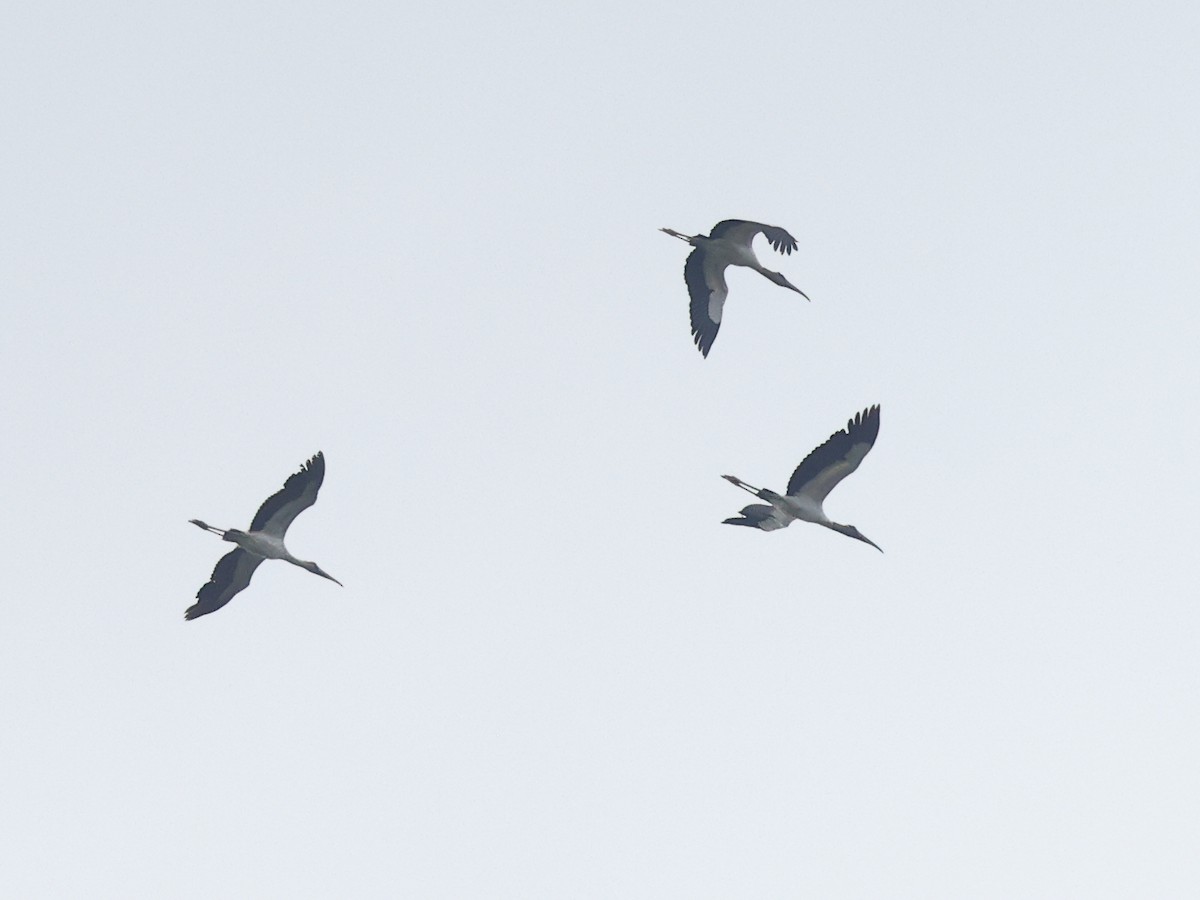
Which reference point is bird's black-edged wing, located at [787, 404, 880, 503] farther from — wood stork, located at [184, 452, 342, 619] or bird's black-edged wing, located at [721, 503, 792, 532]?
wood stork, located at [184, 452, 342, 619]

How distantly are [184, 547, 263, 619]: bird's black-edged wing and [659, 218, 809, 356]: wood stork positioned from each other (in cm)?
971

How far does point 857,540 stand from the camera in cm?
3534

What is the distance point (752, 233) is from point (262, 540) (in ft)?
35.3

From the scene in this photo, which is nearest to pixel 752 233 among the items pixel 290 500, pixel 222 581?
pixel 290 500

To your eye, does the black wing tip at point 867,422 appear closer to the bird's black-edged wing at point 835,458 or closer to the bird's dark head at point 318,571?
the bird's black-edged wing at point 835,458

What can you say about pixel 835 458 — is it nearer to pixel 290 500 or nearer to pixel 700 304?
pixel 700 304

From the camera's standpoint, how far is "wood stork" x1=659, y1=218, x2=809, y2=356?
36.5 meters

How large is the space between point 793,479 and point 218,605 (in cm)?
1076

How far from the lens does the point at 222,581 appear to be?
35.2m

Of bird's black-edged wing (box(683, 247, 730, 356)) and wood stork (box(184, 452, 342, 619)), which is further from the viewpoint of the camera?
bird's black-edged wing (box(683, 247, 730, 356))

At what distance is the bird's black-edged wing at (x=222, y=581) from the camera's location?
35125 mm

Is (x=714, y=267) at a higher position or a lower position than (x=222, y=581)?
higher

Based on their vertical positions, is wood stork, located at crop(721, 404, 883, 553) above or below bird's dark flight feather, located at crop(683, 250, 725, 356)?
below

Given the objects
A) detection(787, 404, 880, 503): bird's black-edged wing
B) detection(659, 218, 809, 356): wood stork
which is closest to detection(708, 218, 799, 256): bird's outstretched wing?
detection(659, 218, 809, 356): wood stork
